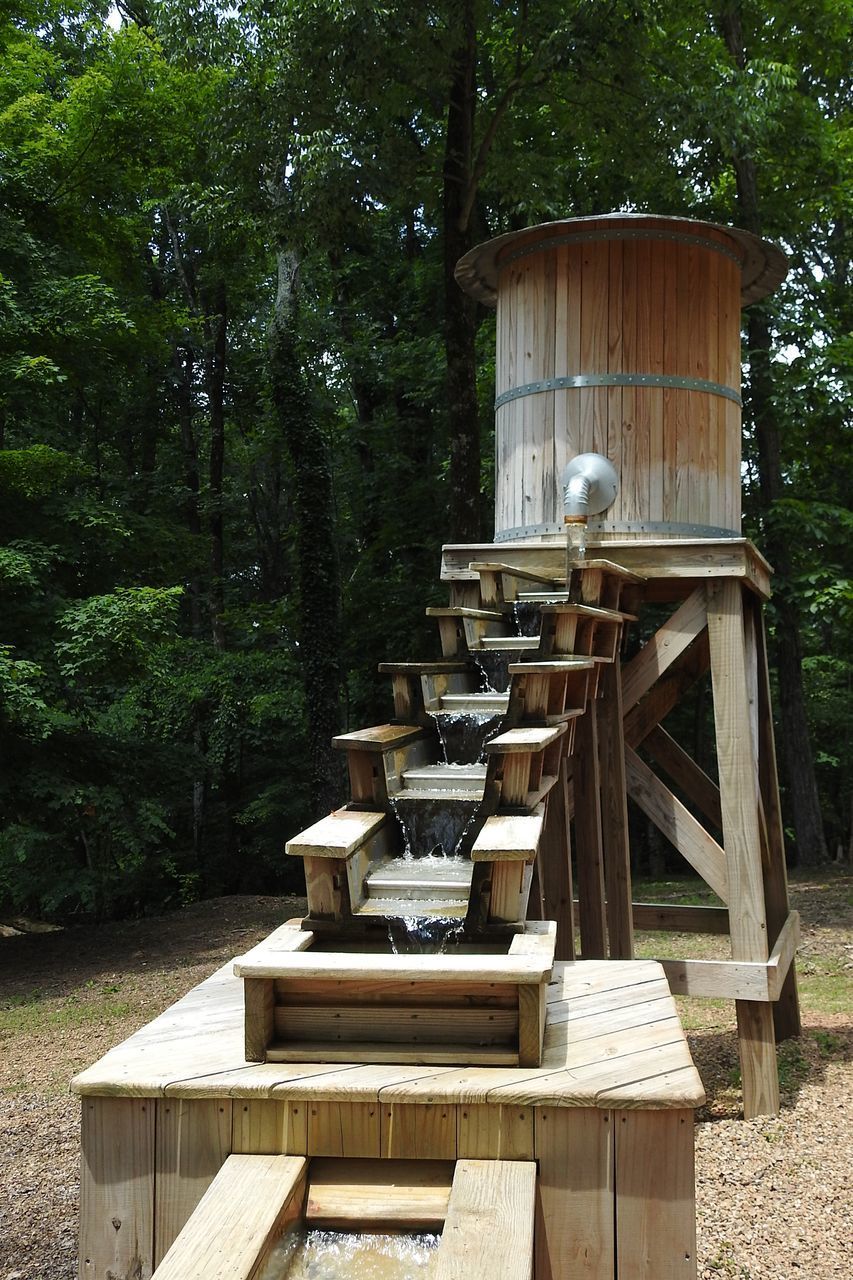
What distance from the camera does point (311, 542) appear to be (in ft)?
49.1

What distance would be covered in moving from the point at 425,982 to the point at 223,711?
15.4 m

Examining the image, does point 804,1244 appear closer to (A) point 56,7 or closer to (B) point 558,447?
(B) point 558,447

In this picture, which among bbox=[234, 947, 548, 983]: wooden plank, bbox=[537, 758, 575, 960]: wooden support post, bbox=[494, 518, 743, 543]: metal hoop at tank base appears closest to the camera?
bbox=[234, 947, 548, 983]: wooden plank

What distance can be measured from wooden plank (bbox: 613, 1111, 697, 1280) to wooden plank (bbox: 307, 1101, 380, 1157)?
0.57 metres

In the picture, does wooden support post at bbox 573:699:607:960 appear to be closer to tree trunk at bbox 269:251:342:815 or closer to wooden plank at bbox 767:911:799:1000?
wooden plank at bbox 767:911:799:1000

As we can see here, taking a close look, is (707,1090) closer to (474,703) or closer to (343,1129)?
(474,703)

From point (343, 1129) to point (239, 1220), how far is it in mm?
394

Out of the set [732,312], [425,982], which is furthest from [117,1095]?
[732,312]

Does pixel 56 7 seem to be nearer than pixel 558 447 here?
No

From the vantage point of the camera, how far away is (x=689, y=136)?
39.2 feet

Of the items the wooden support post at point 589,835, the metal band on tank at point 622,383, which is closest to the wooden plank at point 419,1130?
the wooden support post at point 589,835

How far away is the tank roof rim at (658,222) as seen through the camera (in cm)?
666

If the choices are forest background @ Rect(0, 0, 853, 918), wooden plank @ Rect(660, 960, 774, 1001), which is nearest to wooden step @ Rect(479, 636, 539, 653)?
wooden plank @ Rect(660, 960, 774, 1001)

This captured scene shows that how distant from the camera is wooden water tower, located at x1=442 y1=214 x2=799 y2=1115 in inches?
261
